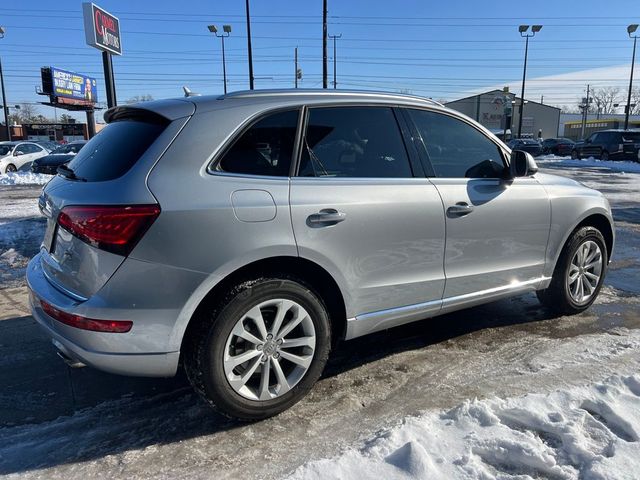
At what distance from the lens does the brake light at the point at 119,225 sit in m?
2.42

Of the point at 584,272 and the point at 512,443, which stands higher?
the point at 584,272

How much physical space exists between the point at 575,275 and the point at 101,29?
11852mm

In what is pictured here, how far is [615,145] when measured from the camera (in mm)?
28141

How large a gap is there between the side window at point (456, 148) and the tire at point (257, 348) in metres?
1.39

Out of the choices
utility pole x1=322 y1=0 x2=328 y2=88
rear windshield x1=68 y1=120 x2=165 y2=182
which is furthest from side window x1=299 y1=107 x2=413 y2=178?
utility pole x1=322 y1=0 x2=328 y2=88

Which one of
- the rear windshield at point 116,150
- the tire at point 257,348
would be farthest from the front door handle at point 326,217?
the rear windshield at point 116,150

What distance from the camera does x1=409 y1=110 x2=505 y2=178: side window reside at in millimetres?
3535

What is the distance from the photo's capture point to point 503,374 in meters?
3.40

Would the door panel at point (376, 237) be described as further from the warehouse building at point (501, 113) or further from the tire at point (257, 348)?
the warehouse building at point (501, 113)

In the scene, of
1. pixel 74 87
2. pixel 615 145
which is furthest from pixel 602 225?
pixel 74 87

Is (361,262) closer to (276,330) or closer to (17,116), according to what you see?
(276,330)

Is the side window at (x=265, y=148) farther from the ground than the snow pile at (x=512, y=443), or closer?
farther from the ground

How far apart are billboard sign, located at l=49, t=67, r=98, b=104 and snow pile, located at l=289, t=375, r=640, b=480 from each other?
50.9 metres

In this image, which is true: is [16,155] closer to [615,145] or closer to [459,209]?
[459,209]
